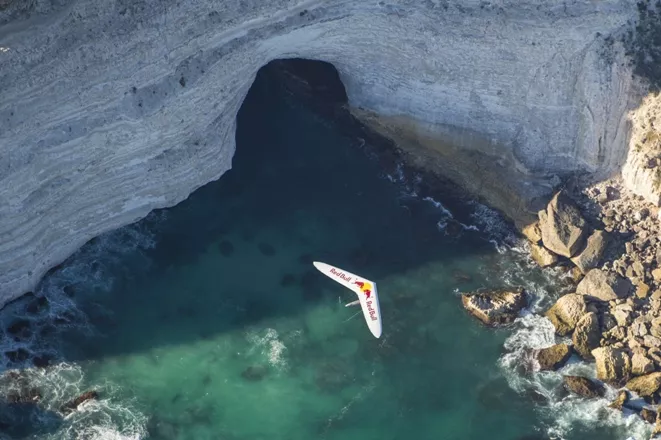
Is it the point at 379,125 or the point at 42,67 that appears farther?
the point at 379,125

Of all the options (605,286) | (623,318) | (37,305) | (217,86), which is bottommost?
(623,318)

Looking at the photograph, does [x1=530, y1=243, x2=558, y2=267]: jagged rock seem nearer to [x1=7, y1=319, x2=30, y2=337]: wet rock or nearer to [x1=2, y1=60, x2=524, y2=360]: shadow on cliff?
[x1=2, y1=60, x2=524, y2=360]: shadow on cliff

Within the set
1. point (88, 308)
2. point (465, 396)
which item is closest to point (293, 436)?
point (465, 396)

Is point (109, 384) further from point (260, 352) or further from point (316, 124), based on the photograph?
point (316, 124)

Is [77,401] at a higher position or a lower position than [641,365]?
higher

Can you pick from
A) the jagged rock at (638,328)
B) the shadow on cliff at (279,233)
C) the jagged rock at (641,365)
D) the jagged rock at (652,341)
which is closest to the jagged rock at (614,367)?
the jagged rock at (641,365)

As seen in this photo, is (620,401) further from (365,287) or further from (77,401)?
(77,401)

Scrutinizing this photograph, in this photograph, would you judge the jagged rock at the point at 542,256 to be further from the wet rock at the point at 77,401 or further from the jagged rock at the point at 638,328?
the wet rock at the point at 77,401

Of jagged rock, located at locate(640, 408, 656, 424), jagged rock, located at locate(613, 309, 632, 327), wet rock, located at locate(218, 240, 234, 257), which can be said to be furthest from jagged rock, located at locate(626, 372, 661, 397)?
wet rock, located at locate(218, 240, 234, 257)

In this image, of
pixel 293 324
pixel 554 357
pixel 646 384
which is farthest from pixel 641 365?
pixel 293 324
